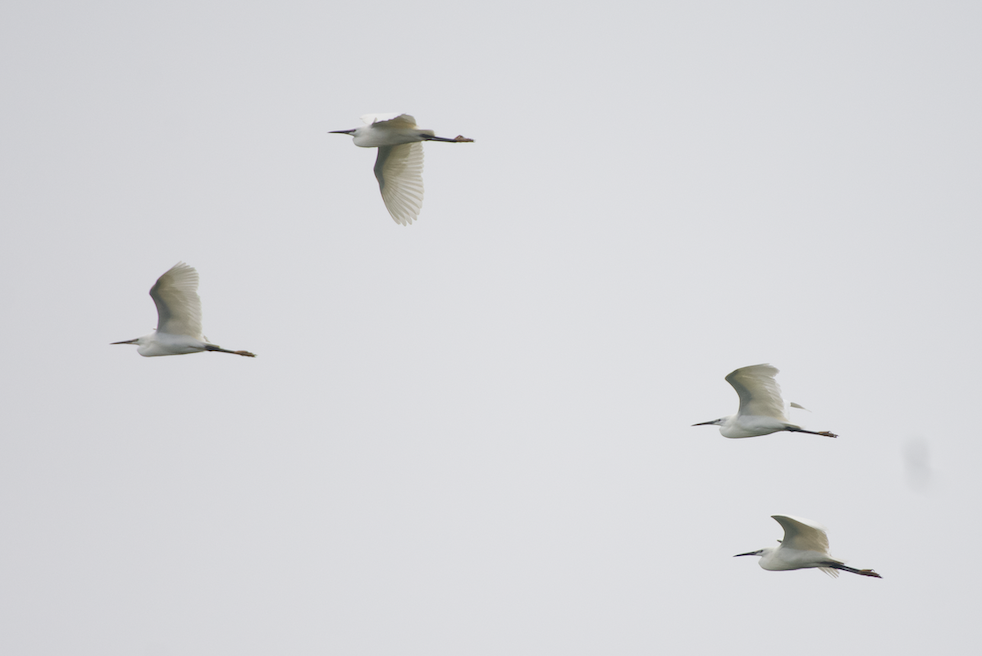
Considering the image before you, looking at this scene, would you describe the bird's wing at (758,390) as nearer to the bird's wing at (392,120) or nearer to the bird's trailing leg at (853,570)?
the bird's trailing leg at (853,570)

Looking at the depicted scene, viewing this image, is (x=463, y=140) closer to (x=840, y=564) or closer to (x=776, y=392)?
(x=776, y=392)

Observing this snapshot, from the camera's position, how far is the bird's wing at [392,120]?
709 inches

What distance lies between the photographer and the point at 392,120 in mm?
18156

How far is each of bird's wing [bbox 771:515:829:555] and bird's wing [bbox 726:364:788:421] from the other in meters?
1.73

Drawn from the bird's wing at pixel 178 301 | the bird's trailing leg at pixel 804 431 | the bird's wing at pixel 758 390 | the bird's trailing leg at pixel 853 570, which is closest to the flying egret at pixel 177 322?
the bird's wing at pixel 178 301

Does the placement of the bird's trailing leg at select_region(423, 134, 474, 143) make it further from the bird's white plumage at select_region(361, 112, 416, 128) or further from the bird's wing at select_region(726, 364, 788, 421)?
the bird's wing at select_region(726, 364, 788, 421)

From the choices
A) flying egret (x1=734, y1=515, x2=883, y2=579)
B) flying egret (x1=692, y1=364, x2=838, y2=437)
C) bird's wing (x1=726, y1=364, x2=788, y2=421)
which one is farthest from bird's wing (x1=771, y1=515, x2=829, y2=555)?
bird's wing (x1=726, y1=364, x2=788, y2=421)

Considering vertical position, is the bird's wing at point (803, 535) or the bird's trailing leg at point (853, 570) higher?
the bird's wing at point (803, 535)

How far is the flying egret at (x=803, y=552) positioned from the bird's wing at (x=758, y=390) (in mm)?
1763

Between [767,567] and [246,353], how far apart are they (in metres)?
8.72

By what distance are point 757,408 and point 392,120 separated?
23.3ft

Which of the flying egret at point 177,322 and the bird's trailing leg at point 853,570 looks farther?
the flying egret at point 177,322

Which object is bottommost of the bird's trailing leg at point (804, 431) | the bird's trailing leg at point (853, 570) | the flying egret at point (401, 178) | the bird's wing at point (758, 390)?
the bird's trailing leg at point (853, 570)

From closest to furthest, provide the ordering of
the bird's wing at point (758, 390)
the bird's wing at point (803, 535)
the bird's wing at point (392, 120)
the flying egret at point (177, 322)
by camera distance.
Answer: the bird's wing at point (803, 535)
the bird's wing at point (758, 390)
the flying egret at point (177, 322)
the bird's wing at point (392, 120)
